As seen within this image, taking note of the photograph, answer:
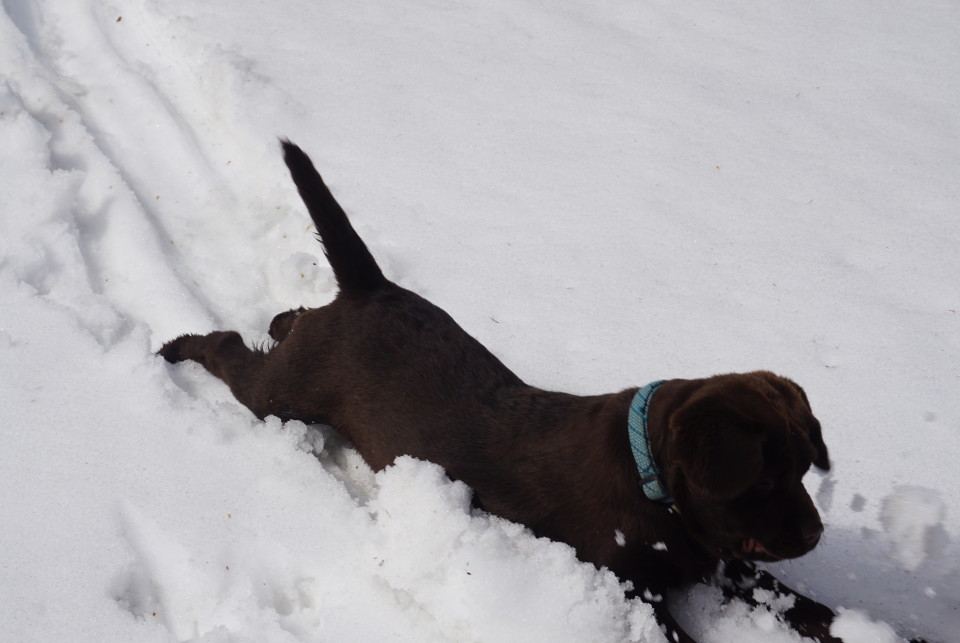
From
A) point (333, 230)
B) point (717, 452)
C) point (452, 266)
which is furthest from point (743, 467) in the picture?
point (452, 266)

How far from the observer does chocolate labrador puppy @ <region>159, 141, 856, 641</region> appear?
1.93 metres

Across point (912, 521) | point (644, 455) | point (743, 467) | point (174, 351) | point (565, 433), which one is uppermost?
point (743, 467)

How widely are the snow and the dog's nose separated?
316 millimetres

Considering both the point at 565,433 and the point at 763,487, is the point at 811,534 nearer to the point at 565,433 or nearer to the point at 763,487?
the point at 763,487

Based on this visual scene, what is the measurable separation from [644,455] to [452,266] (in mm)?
1664

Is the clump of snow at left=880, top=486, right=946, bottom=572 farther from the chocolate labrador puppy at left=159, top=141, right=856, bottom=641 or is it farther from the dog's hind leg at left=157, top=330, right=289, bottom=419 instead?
the dog's hind leg at left=157, top=330, right=289, bottom=419

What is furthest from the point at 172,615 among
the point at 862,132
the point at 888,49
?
the point at 888,49

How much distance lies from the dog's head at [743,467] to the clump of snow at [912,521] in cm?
62

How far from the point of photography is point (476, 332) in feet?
10.7

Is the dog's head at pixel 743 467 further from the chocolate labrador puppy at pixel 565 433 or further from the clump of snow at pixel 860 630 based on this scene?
the clump of snow at pixel 860 630

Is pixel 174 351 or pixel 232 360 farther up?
pixel 232 360

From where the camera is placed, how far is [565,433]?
2.26 metres

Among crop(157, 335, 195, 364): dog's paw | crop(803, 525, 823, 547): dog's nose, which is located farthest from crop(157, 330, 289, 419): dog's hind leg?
crop(803, 525, 823, 547): dog's nose

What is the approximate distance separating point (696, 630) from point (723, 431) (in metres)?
0.71
